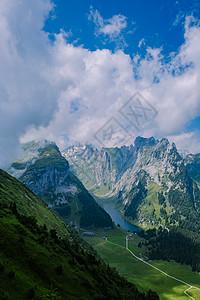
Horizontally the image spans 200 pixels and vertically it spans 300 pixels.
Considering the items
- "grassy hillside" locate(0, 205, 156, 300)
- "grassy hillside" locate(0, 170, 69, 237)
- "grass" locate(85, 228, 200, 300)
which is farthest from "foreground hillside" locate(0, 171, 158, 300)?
"grass" locate(85, 228, 200, 300)

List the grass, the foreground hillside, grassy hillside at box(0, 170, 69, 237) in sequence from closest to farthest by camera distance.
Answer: the foreground hillside < grassy hillside at box(0, 170, 69, 237) < the grass

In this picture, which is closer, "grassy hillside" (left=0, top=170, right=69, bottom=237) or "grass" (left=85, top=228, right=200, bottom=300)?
"grassy hillside" (left=0, top=170, right=69, bottom=237)

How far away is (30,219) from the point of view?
44.2 m

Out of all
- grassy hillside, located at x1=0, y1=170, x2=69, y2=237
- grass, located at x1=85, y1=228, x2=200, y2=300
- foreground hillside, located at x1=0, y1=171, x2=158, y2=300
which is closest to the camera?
foreground hillside, located at x1=0, y1=171, x2=158, y2=300

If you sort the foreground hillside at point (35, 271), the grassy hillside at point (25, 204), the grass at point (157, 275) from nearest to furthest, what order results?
the foreground hillside at point (35, 271) < the grassy hillside at point (25, 204) < the grass at point (157, 275)

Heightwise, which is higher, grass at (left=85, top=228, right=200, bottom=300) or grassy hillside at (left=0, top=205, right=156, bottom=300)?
grassy hillside at (left=0, top=205, right=156, bottom=300)

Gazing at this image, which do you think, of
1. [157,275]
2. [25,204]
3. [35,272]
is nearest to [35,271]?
[35,272]

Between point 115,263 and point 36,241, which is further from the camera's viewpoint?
point 115,263

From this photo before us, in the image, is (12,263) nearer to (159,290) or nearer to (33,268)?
(33,268)

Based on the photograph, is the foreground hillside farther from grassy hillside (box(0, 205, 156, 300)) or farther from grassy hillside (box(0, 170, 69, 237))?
grassy hillside (box(0, 170, 69, 237))

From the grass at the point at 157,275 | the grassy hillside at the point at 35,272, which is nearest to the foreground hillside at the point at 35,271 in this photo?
the grassy hillside at the point at 35,272

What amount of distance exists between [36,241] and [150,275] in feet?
484

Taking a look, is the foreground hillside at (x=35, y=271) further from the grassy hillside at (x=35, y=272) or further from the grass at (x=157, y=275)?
the grass at (x=157, y=275)

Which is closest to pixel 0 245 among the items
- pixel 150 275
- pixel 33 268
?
pixel 33 268
